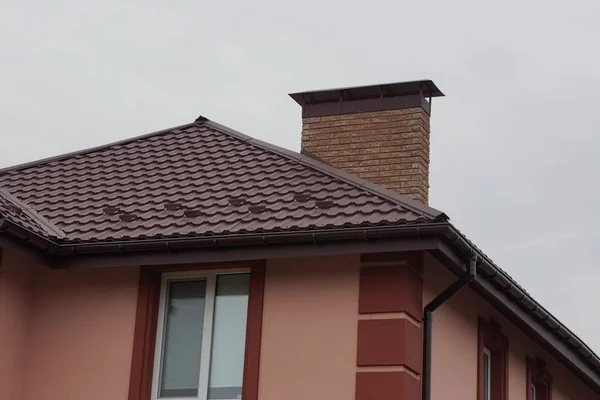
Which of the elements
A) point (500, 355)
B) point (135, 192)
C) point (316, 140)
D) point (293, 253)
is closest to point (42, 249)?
point (135, 192)

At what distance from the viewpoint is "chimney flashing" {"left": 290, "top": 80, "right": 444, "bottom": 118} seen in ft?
49.9

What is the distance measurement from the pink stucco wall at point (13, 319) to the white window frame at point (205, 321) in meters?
1.43

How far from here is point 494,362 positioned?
1440 centimetres

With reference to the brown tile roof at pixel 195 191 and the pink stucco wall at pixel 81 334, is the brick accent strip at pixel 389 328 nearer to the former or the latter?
the brown tile roof at pixel 195 191

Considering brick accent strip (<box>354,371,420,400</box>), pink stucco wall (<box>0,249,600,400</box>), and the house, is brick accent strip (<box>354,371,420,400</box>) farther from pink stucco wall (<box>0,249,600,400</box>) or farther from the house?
pink stucco wall (<box>0,249,600,400</box>)

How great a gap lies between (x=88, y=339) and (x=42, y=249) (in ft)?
3.35

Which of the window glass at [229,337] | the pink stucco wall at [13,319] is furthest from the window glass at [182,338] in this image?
the pink stucco wall at [13,319]

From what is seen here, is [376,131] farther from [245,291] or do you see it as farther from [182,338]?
[182,338]

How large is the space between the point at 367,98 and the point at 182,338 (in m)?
4.61

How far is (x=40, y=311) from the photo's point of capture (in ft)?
41.9

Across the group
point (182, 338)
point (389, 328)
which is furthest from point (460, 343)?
point (182, 338)

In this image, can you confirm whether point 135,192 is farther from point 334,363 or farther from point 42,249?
point 334,363

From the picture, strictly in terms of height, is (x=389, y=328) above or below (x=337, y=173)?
below

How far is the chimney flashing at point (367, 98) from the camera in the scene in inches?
599
